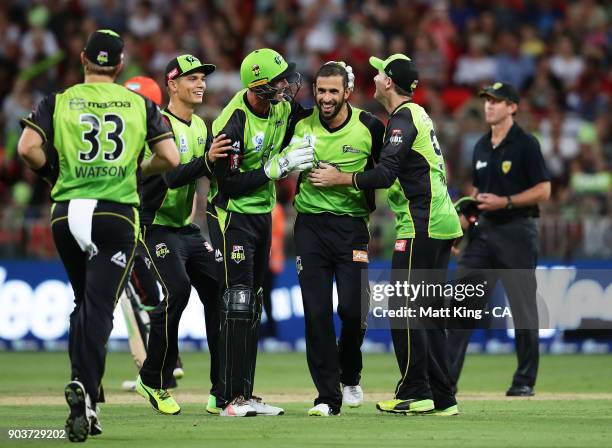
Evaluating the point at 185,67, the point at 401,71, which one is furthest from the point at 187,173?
the point at 401,71

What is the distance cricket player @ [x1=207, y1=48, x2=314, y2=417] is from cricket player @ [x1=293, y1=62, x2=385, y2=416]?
0.27 meters

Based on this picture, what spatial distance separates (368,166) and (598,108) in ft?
40.5

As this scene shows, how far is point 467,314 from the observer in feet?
41.6

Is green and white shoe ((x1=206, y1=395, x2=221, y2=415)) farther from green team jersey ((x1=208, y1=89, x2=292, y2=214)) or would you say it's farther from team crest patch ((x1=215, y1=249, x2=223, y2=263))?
green team jersey ((x1=208, y1=89, x2=292, y2=214))

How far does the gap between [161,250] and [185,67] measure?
1.63 metres

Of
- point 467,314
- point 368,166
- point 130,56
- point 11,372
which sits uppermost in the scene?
point 130,56

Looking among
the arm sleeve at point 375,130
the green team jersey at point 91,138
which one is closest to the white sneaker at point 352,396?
the arm sleeve at point 375,130

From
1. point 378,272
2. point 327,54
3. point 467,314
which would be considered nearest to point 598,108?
point 327,54

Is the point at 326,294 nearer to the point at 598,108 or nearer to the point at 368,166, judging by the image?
the point at 368,166

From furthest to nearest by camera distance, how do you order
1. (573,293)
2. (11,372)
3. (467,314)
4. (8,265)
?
(8,265) → (573,293) → (11,372) → (467,314)

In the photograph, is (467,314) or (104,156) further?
(467,314)

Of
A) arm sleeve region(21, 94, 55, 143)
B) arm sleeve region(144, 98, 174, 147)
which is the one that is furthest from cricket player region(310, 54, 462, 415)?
arm sleeve region(21, 94, 55, 143)

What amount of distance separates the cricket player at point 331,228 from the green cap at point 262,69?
31cm

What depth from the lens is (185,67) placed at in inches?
424
